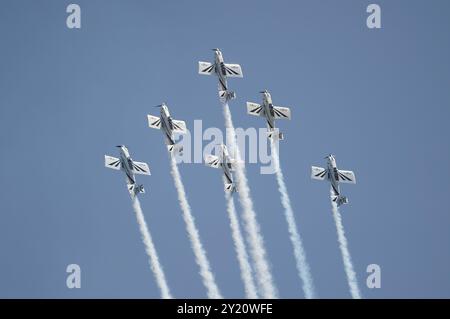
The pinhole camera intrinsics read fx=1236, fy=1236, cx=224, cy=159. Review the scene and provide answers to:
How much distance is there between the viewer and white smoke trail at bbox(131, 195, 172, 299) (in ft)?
415

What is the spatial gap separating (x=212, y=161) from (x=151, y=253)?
11706mm

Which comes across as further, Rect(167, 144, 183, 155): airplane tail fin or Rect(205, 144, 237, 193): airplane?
Rect(167, 144, 183, 155): airplane tail fin

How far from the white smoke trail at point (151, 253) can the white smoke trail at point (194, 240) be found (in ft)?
13.5

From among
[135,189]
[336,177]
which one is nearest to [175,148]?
[135,189]

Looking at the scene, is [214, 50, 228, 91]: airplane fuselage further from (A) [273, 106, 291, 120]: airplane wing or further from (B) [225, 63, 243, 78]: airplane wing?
(A) [273, 106, 291, 120]: airplane wing

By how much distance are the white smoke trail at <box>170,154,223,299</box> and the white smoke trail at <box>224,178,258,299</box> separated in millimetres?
3052

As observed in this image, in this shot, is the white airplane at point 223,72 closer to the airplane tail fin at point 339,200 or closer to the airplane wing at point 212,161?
the airplane wing at point 212,161

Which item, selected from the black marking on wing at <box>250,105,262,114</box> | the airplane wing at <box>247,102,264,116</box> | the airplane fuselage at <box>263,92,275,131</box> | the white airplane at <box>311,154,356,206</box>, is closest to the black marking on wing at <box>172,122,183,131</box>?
the airplane wing at <box>247,102,264,116</box>

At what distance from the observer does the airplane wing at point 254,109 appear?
434 feet

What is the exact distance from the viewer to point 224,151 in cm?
12862

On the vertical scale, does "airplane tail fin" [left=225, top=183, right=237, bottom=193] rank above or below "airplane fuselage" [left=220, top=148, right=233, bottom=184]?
below
